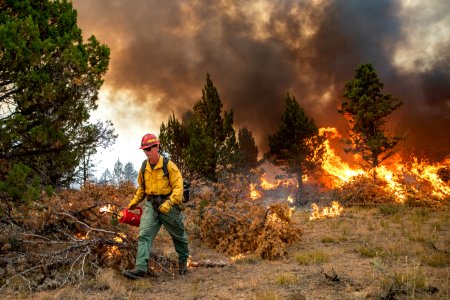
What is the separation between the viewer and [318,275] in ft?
18.1

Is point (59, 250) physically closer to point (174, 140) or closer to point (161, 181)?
point (161, 181)

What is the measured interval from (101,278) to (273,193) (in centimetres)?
4464

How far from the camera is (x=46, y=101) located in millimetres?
7867

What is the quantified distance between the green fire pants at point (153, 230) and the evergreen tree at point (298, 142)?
2524 centimetres

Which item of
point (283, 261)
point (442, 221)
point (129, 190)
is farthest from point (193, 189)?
point (442, 221)

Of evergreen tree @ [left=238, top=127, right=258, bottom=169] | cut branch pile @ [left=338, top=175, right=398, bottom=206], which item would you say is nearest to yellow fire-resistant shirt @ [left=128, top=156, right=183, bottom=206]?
cut branch pile @ [left=338, top=175, right=398, bottom=206]

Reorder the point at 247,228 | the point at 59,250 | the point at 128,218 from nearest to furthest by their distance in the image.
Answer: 1. the point at 128,218
2. the point at 59,250
3. the point at 247,228

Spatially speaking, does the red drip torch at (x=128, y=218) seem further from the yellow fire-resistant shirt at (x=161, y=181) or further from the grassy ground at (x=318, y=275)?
the grassy ground at (x=318, y=275)

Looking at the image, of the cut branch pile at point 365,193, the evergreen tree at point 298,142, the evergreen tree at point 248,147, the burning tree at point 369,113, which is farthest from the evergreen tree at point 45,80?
the evergreen tree at point 248,147

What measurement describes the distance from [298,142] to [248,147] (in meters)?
11.2

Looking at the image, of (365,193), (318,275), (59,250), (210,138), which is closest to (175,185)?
(59,250)

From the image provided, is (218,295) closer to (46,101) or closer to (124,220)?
(124,220)

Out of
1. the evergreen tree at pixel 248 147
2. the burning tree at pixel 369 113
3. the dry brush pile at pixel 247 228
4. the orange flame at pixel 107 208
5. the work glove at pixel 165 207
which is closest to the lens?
→ the work glove at pixel 165 207

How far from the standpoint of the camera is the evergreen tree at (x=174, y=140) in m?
25.5
